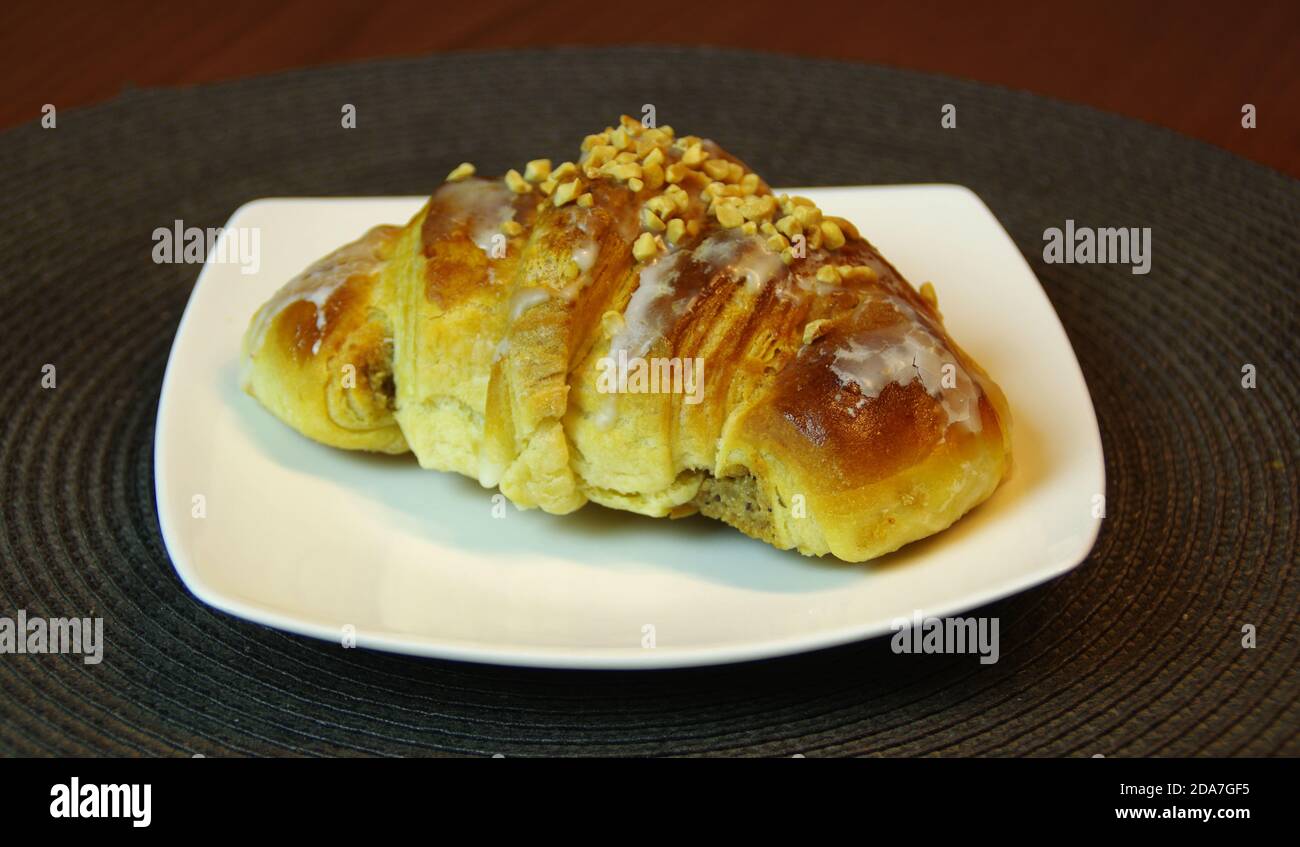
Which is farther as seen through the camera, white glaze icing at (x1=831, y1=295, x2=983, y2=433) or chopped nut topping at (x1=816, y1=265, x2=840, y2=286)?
chopped nut topping at (x1=816, y1=265, x2=840, y2=286)

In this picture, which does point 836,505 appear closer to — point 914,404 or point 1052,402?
point 914,404

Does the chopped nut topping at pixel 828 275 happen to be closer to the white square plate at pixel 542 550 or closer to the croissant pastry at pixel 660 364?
the croissant pastry at pixel 660 364

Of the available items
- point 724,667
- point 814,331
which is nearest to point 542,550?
point 724,667

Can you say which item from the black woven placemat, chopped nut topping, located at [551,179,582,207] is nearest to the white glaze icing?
the black woven placemat

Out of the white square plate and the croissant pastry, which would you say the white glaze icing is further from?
the white square plate

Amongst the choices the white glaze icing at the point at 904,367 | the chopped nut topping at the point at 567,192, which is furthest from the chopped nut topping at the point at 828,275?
the chopped nut topping at the point at 567,192

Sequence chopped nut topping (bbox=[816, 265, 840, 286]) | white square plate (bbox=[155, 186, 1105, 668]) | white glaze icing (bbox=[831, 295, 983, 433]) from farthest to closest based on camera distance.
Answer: chopped nut topping (bbox=[816, 265, 840, 286]) < white glaze icing (bbox=[831, 295, 983, 433]) < white square plate (bbox=[155, 186, 1105, 668])

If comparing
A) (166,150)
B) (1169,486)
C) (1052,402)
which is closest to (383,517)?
(1052,402)
